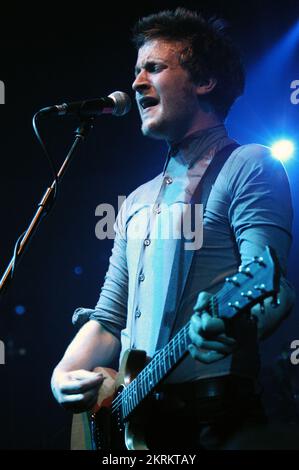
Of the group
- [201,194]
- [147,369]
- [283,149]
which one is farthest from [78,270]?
[147,369]

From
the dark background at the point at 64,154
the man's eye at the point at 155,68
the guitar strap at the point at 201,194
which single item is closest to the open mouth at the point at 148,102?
the man's eye at the point at 155,68

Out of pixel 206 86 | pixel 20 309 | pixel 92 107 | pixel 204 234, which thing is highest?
pixel 206 86

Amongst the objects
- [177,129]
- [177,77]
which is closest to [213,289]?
[177,129]

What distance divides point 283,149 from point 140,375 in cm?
349

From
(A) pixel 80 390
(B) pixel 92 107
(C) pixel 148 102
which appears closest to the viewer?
(A) pixel 80 390

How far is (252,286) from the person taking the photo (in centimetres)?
141

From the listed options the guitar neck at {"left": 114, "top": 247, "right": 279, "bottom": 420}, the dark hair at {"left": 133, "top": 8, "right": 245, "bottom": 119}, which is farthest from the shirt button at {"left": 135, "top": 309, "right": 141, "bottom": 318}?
the dark hair at {"left": 133, "top": 8, "right": 245, "bottom": 119}

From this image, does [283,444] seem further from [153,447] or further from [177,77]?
[177,77]

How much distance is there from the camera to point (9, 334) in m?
5.57

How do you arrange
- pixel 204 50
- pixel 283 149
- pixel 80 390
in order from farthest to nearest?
pixel 283 149
pixel 204 50
pixel 80 390

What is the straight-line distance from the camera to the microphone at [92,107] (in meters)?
2.28

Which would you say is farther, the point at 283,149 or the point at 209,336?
the point at 283,149

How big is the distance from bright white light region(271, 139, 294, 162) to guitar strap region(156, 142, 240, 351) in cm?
269

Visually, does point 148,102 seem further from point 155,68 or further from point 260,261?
point 260,261
